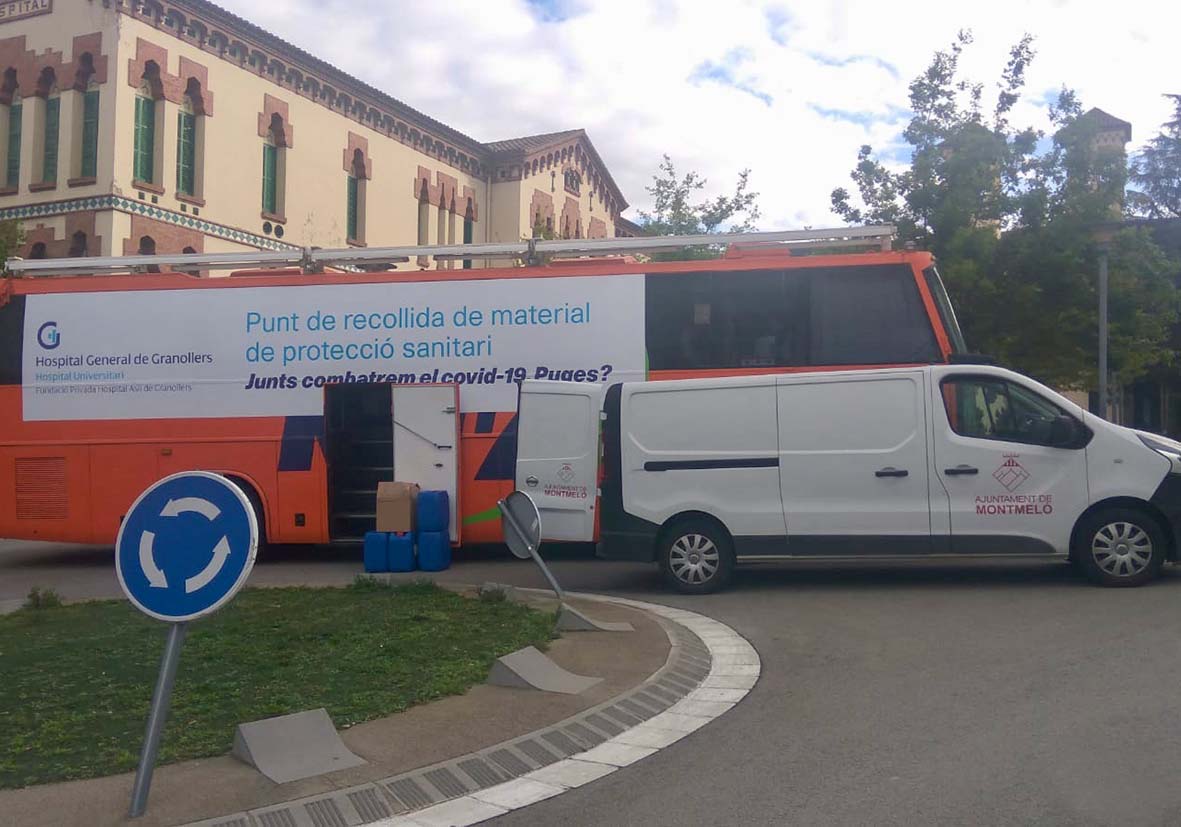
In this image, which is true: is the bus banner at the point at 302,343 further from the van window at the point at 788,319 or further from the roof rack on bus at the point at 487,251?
the van window at the point at 788,319

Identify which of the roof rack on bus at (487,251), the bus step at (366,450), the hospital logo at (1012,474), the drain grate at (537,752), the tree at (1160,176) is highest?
the tree at (1160,176)

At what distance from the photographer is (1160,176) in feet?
157

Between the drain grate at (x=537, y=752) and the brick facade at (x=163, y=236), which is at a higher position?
the brick facade at (x=163, y=236)

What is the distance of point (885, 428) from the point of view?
1107 centimetres

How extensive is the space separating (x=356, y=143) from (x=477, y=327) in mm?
19383

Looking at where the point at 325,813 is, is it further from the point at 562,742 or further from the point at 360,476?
the point at 360,476

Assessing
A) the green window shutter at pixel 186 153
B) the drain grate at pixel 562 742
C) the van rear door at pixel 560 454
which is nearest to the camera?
the drain grate at pixel 562 742

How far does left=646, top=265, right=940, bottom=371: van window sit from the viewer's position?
1310cm

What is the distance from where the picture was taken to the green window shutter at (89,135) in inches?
978

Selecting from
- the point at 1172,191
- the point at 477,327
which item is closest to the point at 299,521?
the point at 477,327

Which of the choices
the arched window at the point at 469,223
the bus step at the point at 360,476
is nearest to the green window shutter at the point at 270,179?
the arched window at the point at 469,223

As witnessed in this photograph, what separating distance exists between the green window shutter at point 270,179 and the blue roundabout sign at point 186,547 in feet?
82.7

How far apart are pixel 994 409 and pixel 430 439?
6.85 metres

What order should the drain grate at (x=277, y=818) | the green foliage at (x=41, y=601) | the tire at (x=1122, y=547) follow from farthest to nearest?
the tire at (x=1122, y=547) < the green foliage at (x=41, y=601) < the drain grate at (x=277, y=818)
